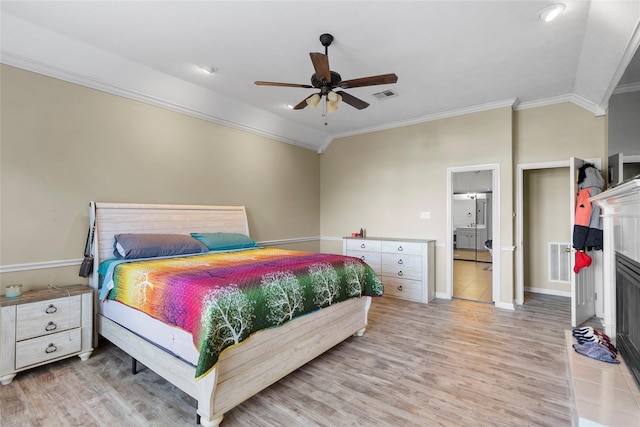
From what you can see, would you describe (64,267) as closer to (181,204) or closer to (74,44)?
(181,204)

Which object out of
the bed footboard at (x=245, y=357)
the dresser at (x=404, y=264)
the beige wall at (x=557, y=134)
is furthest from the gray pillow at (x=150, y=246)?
the beige wall at (x=557, y=134)

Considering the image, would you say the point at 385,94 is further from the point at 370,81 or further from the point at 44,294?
the point at 44,294

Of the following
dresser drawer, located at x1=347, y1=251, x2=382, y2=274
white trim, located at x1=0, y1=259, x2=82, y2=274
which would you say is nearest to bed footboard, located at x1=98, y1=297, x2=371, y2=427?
white trim, located at x1=0, y1=259, x2=82, y2=274

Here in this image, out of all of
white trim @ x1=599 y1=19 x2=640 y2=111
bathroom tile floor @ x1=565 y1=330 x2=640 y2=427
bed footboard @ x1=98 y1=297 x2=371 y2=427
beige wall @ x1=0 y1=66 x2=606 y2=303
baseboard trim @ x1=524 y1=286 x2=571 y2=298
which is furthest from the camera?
baseboard trim @ x1=524 y1=286 x2=571 y2=298

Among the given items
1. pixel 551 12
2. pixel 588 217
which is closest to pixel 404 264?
pixel 588 217

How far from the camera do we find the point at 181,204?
3.89 meters

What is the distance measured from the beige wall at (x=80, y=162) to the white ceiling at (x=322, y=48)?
226 mm

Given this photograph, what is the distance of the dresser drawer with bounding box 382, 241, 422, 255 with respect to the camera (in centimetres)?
453

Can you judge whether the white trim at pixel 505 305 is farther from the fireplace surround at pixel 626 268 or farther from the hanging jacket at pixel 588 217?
the fireplace surround at pixel 626 268

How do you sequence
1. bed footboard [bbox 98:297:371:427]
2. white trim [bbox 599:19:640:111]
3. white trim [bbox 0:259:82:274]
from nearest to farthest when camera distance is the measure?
1. bed footboard [bbox 98:297:371:427]
2. white trim [bbox 599:19:640:111]
3. white trim [bbox 0:259:82:274]

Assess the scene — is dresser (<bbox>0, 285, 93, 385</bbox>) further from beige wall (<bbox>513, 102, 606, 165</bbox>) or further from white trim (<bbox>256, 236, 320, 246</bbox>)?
beige wall (<bbox>513, 102, 606, 165</bbox>)

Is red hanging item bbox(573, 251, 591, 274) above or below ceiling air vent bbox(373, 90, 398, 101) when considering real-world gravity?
below

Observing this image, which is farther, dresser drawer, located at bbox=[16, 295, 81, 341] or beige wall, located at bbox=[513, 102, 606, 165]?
Result: beige wall, located at bbox=[513, 102, 606, 165]

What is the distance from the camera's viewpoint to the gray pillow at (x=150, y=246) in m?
2.95
